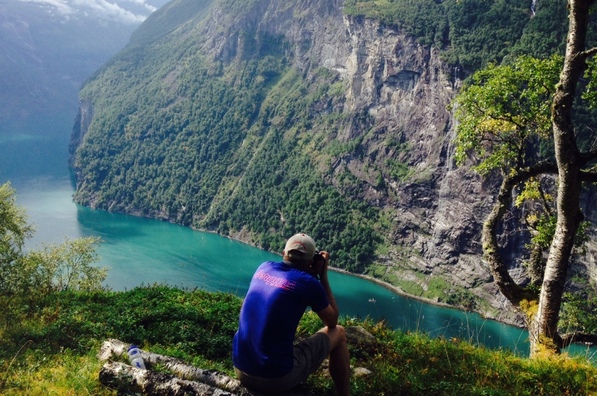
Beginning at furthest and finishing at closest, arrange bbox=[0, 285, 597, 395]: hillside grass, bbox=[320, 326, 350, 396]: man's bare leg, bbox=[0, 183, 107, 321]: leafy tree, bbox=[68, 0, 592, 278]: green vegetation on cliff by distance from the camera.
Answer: bbox=[68, 0, 592, 278]: green vegetation on cliff
bbox=[0, 183, 107, 321]: leafy tree
bbox=[0, 285, 597, 395]: hillside grass
bbox=[320, 326, 350, 396]: man's bare leg

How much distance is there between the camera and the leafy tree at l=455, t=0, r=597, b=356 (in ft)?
24.2

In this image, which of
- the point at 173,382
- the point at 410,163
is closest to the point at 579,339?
the point at 173,382

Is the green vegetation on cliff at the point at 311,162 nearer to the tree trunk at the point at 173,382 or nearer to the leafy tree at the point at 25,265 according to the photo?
the leafy tree at the point at 25,265

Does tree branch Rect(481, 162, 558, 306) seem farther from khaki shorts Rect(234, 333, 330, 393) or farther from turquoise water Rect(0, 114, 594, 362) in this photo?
turquoise water Rect(0, 114, 594, 362)

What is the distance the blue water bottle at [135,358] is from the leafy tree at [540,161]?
5.88 m

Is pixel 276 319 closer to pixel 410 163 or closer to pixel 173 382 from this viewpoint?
pixel 173 382

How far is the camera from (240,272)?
113000mm

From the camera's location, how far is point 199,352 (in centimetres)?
788

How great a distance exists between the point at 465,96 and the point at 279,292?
7.66m

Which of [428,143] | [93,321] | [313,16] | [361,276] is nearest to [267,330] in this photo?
[93,321]

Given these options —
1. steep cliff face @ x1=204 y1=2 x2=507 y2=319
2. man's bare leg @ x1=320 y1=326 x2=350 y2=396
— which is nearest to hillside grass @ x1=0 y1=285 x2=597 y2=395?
man's bare leg @ x1=320 y1=326 x2=350 y2=396

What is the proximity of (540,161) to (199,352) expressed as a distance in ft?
24.8

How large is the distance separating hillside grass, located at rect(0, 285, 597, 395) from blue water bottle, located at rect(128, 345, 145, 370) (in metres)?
0.40

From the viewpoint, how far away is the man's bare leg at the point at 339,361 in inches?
217
